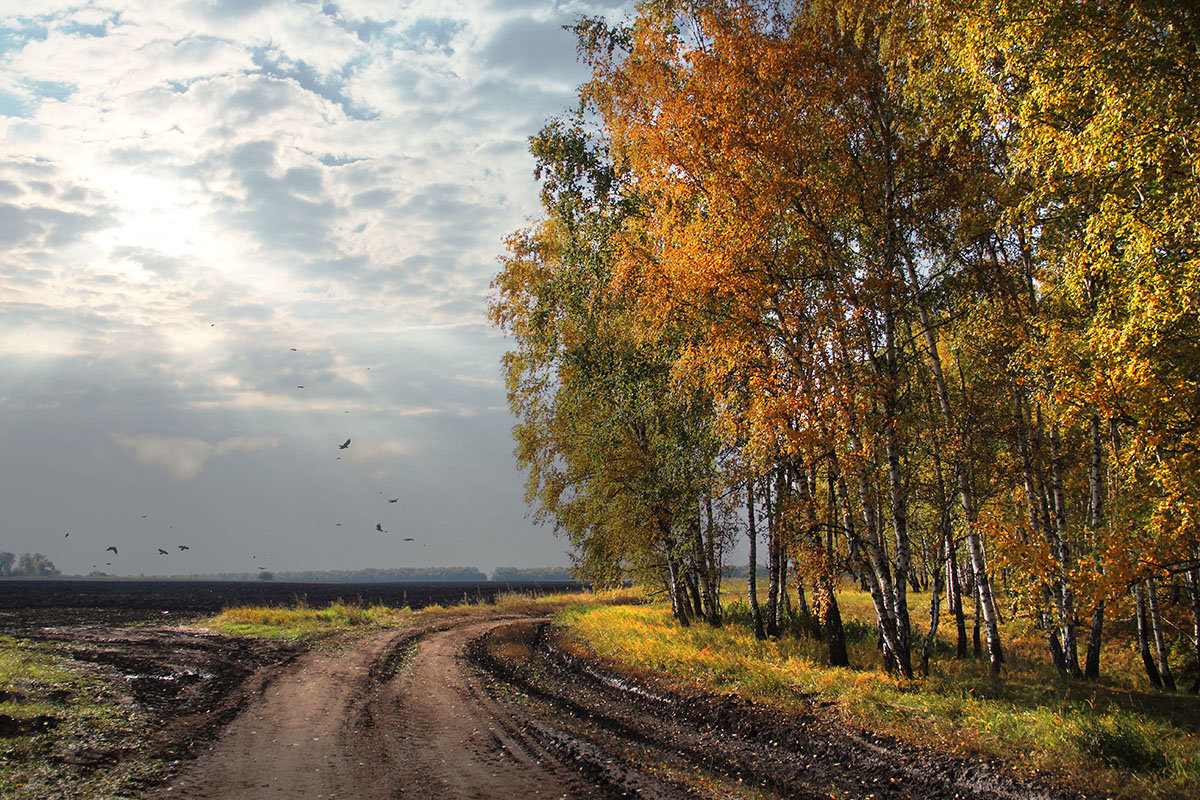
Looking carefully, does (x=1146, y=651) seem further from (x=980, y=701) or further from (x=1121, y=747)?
(x=1121, y=747)

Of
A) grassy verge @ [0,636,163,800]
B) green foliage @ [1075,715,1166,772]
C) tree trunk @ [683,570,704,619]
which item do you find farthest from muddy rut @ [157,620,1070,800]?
tree trunk @ [683,570,704,619]

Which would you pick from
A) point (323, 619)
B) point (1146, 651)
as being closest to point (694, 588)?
point (1146, 651)

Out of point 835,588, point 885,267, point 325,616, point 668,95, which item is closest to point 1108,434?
point 885,267

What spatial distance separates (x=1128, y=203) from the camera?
9.43 metres

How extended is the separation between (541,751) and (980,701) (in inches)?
286

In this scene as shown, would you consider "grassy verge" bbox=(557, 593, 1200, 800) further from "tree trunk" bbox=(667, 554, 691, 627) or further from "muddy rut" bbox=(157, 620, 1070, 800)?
"tree trunk" bbox=(667, 554, 691, 627)

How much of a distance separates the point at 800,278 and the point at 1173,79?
6.27 m

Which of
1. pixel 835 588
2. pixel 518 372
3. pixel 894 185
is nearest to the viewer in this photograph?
pixel 835 588

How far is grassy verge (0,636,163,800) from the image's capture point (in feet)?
26.1

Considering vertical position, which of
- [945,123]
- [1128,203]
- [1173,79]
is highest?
[945,123]

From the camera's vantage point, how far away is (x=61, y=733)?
9.90 metres

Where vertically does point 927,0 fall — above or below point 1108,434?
above

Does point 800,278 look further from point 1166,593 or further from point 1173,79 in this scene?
point 1166,593

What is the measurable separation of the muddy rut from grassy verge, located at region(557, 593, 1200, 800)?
551 mm
